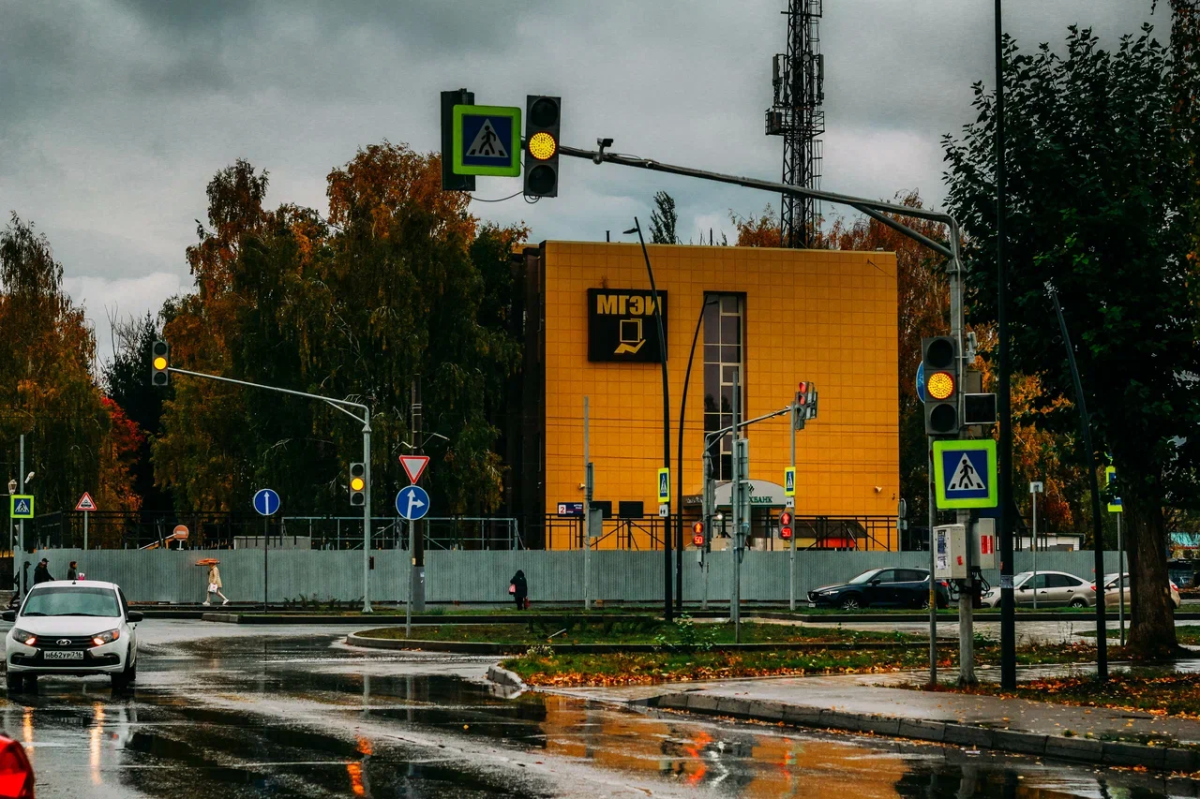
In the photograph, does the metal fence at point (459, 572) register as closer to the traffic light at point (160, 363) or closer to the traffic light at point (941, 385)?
the traffic light at point (160, 363)

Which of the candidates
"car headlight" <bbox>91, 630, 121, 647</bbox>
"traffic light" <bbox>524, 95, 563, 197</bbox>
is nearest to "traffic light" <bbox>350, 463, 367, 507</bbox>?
"car headlight" <bbox>91, 630, 121, 647</bbox>

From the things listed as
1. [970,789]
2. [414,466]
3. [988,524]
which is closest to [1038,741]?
[970,789]

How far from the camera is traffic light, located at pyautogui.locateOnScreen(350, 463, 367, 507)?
137ft

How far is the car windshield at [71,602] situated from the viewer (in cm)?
2200

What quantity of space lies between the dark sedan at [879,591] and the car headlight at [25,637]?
1233 inches

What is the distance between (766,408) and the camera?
2655 inches

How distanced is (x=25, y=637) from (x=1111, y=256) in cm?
1637

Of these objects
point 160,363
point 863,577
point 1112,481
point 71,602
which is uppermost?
point 160,363

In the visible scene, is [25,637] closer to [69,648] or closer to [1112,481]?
[69,648]

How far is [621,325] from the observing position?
216 feet

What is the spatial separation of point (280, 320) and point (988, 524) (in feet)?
122

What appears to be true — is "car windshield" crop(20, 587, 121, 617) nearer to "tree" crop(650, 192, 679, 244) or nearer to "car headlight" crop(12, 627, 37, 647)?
"car headlight" crop(12, 627, 37, 647)

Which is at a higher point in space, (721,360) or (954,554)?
(721,360)

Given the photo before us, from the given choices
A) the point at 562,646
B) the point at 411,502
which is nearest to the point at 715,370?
the point at 411,502
